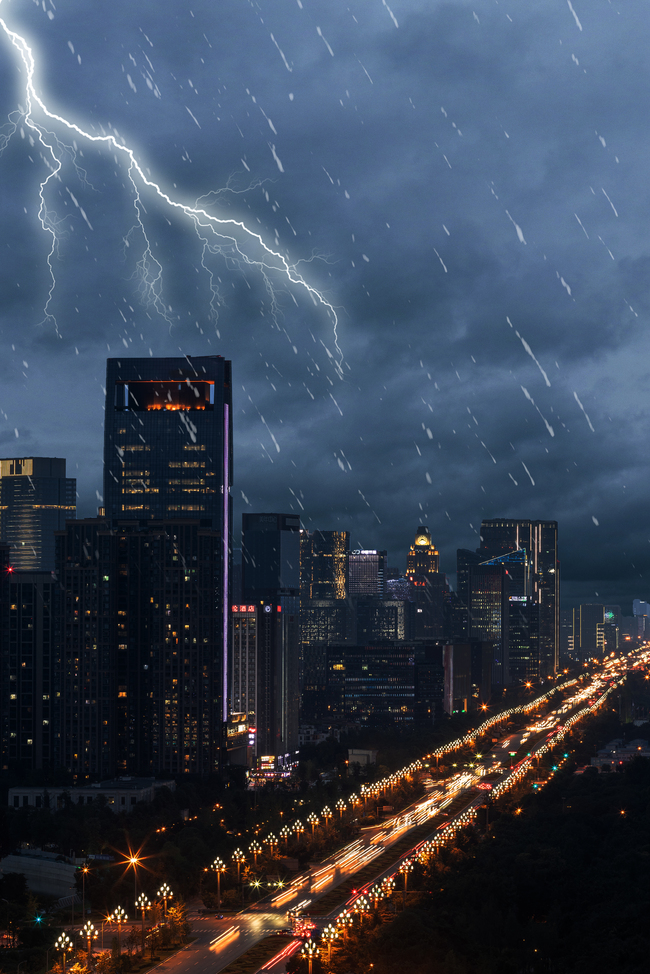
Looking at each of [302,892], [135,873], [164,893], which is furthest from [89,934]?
[302,892]

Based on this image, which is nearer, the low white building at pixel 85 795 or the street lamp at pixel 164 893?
the street lamp at pixel 164 893

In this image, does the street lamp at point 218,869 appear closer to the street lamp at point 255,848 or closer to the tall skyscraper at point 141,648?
the street lamp at point 255,848

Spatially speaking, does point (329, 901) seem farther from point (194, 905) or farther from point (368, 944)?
point (368, 944)

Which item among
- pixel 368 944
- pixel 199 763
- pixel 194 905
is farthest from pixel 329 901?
pixel 199 763

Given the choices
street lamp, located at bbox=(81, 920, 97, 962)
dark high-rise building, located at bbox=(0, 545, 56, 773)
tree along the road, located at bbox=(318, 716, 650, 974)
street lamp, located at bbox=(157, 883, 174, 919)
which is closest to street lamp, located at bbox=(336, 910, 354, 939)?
tree along the road, located at bbox=(318, 716, 650, 974)

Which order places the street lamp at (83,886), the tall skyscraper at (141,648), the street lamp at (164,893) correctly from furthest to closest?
1. the tall skyscraper at (141,648)
2. the street lamp at (83,886)
3. the street lamp at (164,893)

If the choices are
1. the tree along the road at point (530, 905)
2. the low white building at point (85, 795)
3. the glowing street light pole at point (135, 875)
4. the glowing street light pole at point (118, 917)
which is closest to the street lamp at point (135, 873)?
the glowing street light pole at point (135, 875)

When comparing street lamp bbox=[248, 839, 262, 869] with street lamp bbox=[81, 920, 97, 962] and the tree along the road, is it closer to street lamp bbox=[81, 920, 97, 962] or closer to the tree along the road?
the tree along the road

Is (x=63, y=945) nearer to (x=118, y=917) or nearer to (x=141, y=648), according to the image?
(x=118, y=917)
